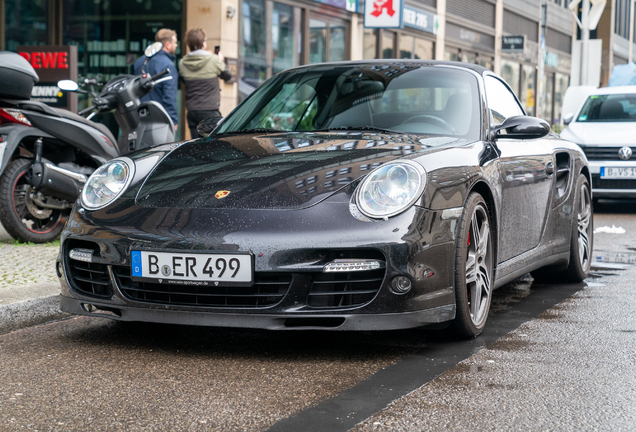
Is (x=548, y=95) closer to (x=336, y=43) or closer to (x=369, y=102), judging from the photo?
(x=336, y=43)

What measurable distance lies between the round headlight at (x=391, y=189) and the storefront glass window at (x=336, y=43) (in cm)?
1611

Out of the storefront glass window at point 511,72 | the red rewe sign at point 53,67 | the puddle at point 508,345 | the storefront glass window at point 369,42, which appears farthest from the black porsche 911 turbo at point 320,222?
the storefront glass window at point 511,72

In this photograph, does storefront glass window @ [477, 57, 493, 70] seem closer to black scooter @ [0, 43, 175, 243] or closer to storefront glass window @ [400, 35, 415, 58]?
storefront glass window @ [400, 35, 415, 58]

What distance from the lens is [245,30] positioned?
642 inches

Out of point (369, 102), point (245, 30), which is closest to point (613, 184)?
point (369, 102)

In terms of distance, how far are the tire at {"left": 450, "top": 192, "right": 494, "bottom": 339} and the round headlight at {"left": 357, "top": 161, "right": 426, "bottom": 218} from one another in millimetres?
312

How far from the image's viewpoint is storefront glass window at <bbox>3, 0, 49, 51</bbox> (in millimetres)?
12703

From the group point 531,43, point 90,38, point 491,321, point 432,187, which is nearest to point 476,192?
point 432,187

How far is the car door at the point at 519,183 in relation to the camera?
4578 millimetres

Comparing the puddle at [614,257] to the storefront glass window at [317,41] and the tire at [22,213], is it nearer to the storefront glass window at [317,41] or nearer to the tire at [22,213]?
the tire at [22,213]

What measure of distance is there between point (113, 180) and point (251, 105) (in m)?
1.25

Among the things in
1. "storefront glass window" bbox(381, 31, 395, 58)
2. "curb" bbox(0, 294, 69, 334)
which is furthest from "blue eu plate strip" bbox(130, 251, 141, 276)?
"storefront glass window" bbox(381, 31, 395, 58)

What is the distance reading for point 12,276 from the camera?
205 inches

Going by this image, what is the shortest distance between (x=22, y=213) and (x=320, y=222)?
151 inches
